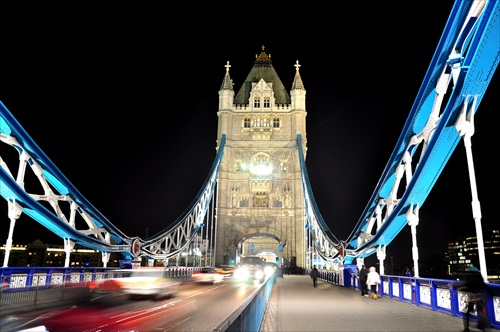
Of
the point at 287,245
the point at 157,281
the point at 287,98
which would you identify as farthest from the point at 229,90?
the point at 157,281

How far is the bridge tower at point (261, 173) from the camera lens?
2415 inches

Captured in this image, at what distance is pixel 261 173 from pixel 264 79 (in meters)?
18.0

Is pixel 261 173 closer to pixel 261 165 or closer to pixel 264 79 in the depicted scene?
pixel 261 165

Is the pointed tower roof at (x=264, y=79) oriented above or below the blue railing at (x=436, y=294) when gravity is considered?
above

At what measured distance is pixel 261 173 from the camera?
63906 millimetres

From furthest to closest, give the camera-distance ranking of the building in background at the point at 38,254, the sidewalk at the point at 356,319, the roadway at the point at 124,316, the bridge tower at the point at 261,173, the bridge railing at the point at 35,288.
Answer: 1. the building in background at the point at 38,254
2. the bridge tower at the point at 261,173
3. the bridge railing at the point at 35,288
4. the roadway at the point at 124,316
5. the sidewalk at the point at 356,319

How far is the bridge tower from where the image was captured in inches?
2415

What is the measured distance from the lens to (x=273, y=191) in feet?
209

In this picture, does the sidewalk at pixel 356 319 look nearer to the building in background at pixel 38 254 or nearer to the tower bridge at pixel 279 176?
the tower bridge at pixel 279 176

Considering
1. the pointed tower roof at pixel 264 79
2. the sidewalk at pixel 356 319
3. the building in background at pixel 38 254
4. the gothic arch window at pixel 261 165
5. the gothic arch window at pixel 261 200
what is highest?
the pointed tower roof at pixel 264 79

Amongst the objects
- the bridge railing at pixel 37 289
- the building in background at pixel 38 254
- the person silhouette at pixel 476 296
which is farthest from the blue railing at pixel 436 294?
the building in background at pixel 38 254

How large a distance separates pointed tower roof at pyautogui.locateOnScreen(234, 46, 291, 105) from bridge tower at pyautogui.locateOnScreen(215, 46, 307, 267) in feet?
0.73

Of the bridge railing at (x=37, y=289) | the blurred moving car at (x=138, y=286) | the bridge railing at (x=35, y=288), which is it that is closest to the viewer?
the bridge railing at (x=37, y=289)

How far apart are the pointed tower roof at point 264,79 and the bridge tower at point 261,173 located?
22 cm
